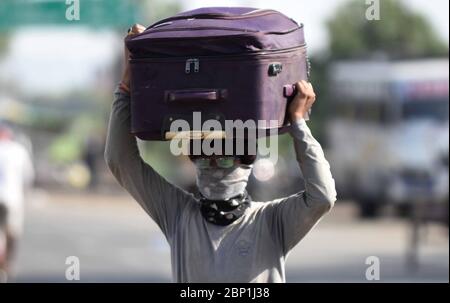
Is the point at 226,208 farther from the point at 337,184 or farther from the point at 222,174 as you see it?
the point at 337,184

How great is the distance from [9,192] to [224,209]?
27.7ft

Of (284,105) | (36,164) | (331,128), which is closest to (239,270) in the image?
(284,105)

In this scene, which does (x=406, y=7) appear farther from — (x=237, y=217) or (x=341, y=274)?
(x=237, y=217)

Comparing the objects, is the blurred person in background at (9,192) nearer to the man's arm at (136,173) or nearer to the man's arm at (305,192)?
the man's arm at (136,173)

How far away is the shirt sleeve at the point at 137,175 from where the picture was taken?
470 cm

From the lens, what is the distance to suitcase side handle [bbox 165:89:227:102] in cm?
439

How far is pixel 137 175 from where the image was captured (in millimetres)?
4742

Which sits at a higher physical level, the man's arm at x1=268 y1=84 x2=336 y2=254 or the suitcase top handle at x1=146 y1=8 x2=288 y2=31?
the suitcase top handle at x1=146 y1=8 x2=288 y2=31

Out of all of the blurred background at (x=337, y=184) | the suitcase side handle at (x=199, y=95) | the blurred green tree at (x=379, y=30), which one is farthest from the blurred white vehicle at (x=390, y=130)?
the blurred green tree at (x=379, y=30)

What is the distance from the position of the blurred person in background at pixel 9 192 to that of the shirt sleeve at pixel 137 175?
8.04m

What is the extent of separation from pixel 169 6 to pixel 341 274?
39.7 meters

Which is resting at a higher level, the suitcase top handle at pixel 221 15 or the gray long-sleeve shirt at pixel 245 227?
the suitcase top handle at pixel 221 15

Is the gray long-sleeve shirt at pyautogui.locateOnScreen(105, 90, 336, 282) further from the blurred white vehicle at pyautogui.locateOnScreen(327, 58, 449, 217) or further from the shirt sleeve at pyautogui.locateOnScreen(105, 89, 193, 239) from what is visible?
the blurred white vehicle at pyautogui.locateOnScreen(327, 58, 449, 217)

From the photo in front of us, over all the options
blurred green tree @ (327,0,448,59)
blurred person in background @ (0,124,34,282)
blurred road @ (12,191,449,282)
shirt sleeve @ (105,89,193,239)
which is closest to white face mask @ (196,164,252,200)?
shirt sleeve @ (105,89,193,239)
